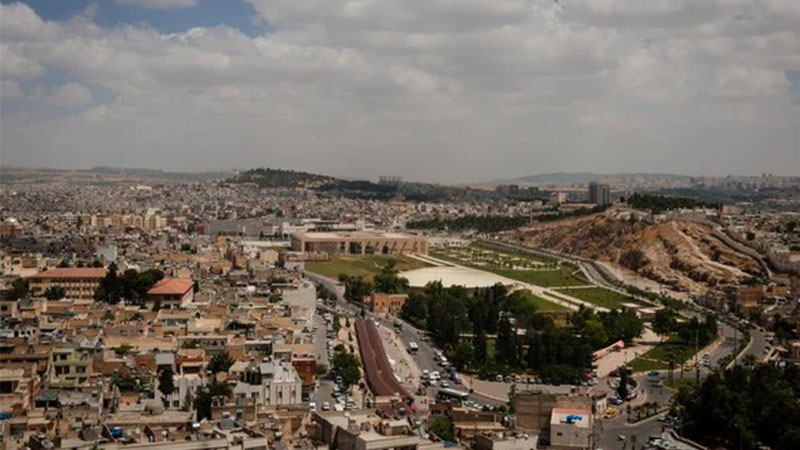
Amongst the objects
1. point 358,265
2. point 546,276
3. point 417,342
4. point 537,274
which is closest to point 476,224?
point 358,265

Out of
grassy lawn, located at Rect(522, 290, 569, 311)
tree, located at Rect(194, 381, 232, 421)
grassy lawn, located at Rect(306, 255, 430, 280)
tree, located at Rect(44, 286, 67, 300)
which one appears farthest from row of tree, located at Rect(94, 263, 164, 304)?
grassy lawn, located at Rect(306, 255, 430, 280)

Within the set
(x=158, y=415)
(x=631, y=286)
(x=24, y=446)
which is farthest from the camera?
(x=631, y=286)

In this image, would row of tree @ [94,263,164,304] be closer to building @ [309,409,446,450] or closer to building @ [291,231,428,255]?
building @ [309,409,446,450]

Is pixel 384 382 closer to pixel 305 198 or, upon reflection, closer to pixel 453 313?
pixel 453 313

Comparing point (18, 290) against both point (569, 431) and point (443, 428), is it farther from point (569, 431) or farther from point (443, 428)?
point (569, 431)

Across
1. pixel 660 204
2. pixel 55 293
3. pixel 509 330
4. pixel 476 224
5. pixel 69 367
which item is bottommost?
pixel 476 224

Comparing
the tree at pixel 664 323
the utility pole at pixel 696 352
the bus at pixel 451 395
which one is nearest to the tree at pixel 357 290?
the tree at pixel 664 323

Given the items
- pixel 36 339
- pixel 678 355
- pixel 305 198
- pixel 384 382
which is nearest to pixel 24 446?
pixel 36 339
